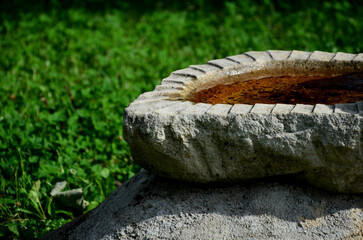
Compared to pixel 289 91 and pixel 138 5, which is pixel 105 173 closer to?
pixel 289 91

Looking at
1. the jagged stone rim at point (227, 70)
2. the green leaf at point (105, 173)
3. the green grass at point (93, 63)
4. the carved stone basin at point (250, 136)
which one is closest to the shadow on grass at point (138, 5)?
the green grass at point (93, 63)

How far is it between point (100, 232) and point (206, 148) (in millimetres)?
722

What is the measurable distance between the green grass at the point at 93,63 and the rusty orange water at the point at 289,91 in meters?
1.09

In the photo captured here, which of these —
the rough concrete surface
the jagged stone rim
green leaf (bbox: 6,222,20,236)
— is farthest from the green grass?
the jagged stone rim

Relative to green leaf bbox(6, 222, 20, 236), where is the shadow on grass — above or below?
above

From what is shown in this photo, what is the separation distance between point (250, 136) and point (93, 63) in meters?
3.35

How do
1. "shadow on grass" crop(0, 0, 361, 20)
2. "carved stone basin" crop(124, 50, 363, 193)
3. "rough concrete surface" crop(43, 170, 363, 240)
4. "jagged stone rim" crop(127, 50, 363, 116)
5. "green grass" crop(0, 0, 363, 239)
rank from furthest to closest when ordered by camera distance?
"shadow on grass" crop(0, 0, 361, 20) < "green grass" crop(0, 0, 363, 239) < "jagged stone rim" crop(127, 50, 363, 116) < "rough concrete surface" crop(43, 170, 363, 240) < "carved stone basin" crop(124, 50, 363, 193)

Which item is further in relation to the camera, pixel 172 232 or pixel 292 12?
pixel 292 12

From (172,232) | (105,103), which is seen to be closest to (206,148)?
(172,232)

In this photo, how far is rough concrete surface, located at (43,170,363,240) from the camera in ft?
6.33

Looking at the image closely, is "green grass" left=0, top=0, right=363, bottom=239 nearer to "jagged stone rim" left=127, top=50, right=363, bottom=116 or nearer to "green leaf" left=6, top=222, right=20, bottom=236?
"green leaf" left=6, top=222, right=20, bottom=236

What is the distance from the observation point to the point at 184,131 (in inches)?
74.3

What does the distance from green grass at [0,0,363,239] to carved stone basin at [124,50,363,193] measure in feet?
3.43

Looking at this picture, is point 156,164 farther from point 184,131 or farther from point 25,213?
point 25,213
